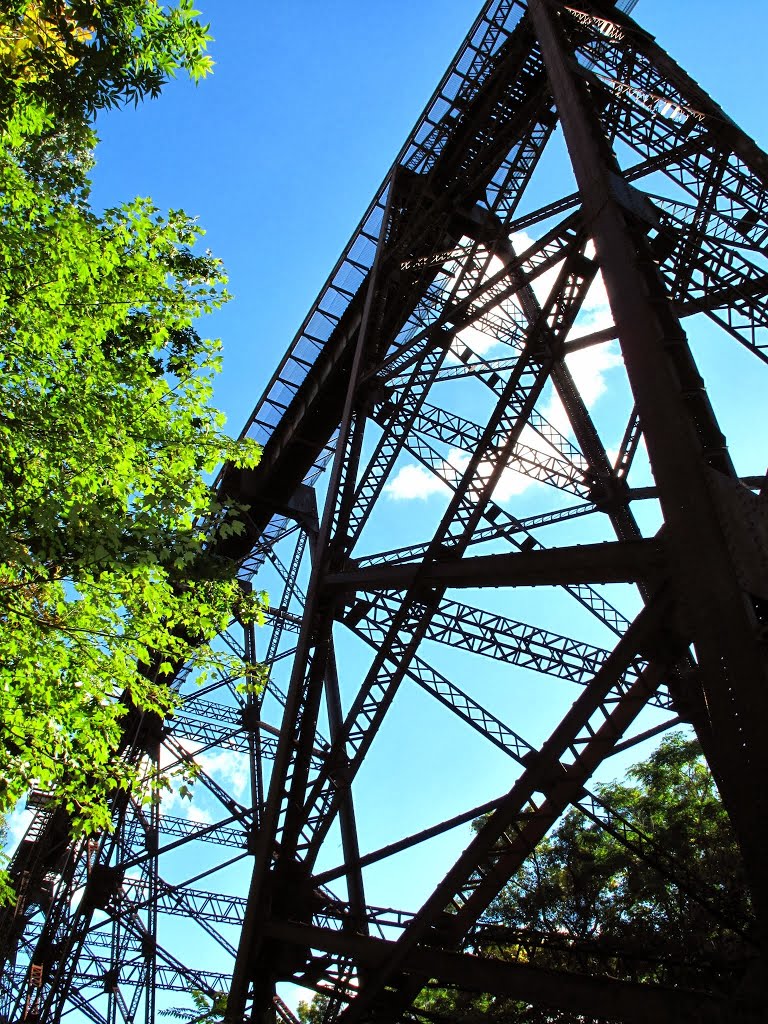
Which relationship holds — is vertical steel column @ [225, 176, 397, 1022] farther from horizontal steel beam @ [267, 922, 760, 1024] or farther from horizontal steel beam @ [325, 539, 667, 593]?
horizontal steel beam @ [325, 539, 667, 593]

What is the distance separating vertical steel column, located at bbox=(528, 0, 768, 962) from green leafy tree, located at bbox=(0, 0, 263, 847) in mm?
3717

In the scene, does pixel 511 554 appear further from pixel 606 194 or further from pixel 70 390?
pixel 70 390

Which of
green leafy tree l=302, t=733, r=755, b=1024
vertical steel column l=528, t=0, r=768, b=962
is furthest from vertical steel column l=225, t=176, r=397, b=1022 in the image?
vertical steel column l=528, t=0, r=768, b=962

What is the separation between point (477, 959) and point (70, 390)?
5.67m

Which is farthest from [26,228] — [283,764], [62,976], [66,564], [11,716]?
[62,976]

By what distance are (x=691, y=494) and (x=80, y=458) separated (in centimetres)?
486

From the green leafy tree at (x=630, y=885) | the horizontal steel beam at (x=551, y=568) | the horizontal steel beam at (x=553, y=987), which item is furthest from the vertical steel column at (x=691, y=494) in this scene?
the green leafy tree at (x=630, y=885)

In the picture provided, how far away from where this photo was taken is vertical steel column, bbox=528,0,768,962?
14.8 ft

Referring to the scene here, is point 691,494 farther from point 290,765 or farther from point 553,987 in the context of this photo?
point 290,765

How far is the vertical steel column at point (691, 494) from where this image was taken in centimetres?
452

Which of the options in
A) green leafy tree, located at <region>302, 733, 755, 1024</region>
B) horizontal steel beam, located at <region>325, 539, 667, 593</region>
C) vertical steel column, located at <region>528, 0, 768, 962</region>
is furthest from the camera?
green leafy tree, located at <region>302, 733, 755, 1024</region>

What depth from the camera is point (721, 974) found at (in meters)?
5.27

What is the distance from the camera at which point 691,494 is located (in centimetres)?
531

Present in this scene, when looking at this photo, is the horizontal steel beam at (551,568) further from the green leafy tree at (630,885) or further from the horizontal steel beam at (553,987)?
the green leafy tree at (630,885)
